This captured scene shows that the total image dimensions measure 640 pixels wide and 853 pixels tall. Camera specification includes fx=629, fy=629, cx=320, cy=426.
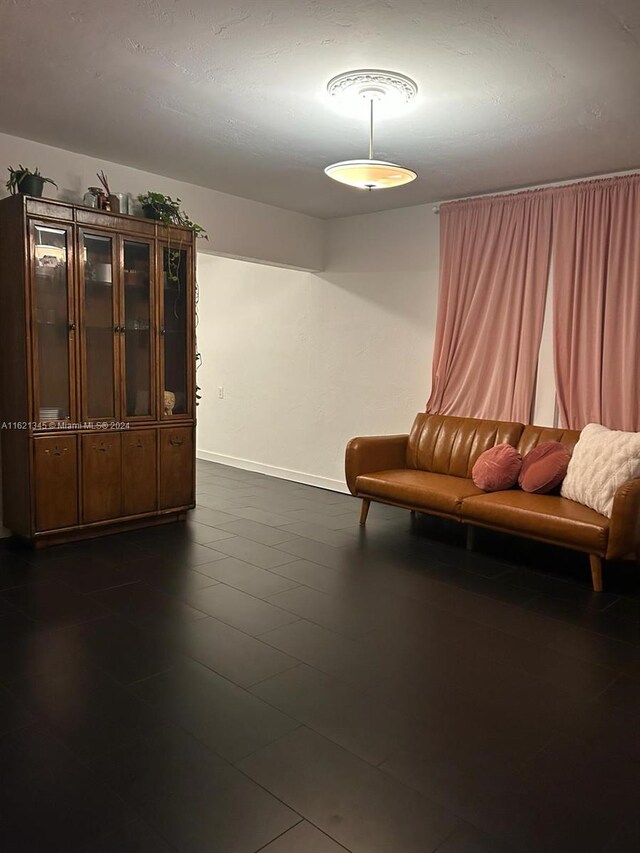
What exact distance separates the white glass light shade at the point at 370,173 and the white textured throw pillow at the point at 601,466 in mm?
1870

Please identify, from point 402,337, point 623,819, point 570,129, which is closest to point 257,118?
point 570,129

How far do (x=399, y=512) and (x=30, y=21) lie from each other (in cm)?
394

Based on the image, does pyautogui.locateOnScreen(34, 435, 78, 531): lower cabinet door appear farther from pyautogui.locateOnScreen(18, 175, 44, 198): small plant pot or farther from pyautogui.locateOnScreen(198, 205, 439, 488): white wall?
pyautogui.locateOnScreen(198, 205, 439, 488): white wall

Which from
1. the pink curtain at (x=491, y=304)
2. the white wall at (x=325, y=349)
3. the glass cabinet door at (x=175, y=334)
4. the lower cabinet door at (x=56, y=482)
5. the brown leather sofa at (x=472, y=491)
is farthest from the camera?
the white wall at (x=325, y=349)

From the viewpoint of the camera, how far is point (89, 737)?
1.99 metres

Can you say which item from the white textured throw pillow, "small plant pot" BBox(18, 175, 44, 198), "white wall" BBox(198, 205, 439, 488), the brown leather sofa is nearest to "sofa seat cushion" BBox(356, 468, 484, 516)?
the brown leather sofa

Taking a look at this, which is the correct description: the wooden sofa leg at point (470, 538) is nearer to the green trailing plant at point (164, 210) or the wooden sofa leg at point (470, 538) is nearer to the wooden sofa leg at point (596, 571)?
the wooden sofa leg at point (596, 571)

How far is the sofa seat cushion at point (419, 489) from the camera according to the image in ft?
13.1

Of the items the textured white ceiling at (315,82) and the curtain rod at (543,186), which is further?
the curtain rod at (543,186)

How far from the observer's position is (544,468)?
3902mm

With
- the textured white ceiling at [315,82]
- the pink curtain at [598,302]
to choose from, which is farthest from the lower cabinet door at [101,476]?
the pink curtain at [598,302]

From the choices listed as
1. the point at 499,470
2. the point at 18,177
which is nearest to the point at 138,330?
the point at 18,177

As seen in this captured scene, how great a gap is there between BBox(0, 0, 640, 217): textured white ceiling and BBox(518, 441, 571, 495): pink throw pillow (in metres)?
A: 1.81

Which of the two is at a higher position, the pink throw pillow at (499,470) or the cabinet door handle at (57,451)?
the cabinet door handle at (57,451)
